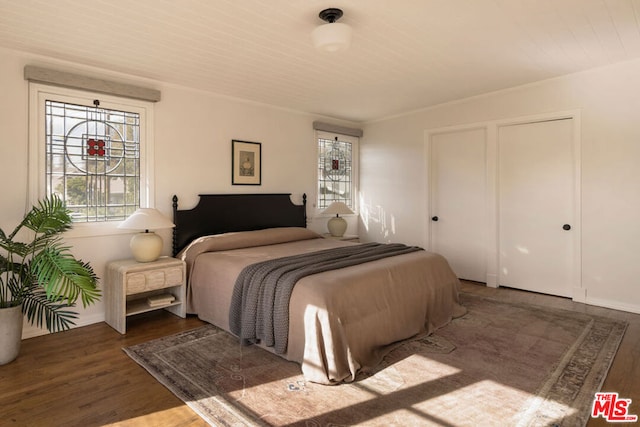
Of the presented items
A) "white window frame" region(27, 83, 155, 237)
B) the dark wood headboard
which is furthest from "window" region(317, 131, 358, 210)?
"white window frame" region(27, 83, 155, 237)

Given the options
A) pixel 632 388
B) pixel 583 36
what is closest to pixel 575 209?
pixel 583 36

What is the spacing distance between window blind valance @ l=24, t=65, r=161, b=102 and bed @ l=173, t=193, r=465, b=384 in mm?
1076

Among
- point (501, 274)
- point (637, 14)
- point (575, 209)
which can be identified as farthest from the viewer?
point (501, 274)

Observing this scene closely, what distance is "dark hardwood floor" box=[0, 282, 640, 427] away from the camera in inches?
76.4

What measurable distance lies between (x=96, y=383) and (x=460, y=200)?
430 centimetres

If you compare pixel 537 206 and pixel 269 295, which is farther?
pixel 537 206

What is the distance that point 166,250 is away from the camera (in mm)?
3934

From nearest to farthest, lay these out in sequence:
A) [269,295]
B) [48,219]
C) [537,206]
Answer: [269,295], [48,219], [537,206]

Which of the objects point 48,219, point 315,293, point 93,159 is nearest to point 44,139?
point 93,159

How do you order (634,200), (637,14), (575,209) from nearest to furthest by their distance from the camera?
(637,14)
(634,200)
(575,209)

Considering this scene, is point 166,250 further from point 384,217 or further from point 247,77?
point 384,217

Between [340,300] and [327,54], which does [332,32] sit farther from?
[340,300]

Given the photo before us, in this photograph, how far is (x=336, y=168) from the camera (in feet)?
18.8

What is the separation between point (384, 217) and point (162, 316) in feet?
11.2
